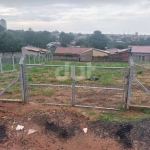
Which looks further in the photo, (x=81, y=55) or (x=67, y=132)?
(x=81, y=55)

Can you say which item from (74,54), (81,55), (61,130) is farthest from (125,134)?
(74,54)

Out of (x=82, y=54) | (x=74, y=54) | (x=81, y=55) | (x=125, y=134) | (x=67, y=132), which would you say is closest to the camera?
(x=125, y=134)

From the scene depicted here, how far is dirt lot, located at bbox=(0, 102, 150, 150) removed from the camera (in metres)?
4.02

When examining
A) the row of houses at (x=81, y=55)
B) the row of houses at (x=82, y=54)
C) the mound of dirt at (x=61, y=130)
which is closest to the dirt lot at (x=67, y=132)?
the mound of dirt at (x=61, y=130)

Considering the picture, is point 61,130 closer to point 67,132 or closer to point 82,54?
point 67,132

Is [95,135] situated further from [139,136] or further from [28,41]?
[28,41]

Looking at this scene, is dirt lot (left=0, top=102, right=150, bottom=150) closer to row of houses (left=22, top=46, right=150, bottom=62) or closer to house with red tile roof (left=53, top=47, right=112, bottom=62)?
row of houses (left=22, top=46, right=150, bottom=62)

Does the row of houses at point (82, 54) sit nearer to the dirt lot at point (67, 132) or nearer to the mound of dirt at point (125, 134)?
the dirt lot at point (67, 132)

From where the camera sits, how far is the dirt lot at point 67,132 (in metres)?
4.02

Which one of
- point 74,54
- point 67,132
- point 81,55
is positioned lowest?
point 67,132

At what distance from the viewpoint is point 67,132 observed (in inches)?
175

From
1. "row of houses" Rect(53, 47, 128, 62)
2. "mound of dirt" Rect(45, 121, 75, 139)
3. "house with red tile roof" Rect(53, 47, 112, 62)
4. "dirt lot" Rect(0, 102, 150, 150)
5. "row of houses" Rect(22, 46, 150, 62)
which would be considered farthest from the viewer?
"house with red tile roof" Rect(53, 47, 112, 62)

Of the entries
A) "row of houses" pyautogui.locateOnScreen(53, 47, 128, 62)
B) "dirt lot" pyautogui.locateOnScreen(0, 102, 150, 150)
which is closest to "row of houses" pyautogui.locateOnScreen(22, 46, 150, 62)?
"row of houses" pyautogui.locateOnScreen(53, 47, 128, 62)

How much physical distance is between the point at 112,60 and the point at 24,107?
80.2 ft
